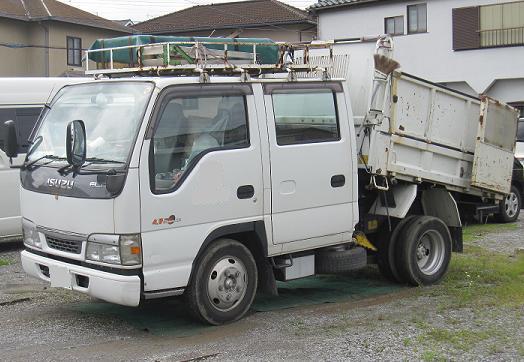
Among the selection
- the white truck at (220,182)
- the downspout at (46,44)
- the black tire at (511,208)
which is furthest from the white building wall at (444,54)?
the white truck at (220,182)

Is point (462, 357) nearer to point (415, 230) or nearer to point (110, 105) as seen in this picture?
point (415, 230)

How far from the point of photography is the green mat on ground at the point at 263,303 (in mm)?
6547

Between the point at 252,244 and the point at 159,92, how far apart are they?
1729 millimetres

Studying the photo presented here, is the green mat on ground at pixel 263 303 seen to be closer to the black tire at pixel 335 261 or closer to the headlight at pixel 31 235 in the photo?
the black tire at pixel 335 261

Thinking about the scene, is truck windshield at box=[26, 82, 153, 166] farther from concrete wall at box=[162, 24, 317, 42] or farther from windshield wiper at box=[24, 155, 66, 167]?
concrete wall at box=[162, 24, 317, 42]

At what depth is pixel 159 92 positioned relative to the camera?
598 centimetres

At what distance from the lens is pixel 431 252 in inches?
331

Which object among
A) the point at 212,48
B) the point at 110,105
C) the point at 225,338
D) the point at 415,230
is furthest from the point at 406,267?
the point at 110,105

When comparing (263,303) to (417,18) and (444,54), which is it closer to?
(444,54)

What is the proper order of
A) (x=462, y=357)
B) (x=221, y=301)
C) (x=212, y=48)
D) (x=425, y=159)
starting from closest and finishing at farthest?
1. (x=462, y=357)
2. (x=221, y=301)
3. (x=212, y=48)
4. (x=425, y=159)

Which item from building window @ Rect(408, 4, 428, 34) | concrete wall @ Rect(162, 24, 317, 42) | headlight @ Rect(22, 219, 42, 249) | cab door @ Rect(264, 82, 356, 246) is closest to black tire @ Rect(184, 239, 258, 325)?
cab door @ Rect(264, 82, 356, 246)

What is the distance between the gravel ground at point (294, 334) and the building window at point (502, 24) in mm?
21173

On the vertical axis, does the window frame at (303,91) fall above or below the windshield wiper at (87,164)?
above

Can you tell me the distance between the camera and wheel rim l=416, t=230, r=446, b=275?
8.26 m
